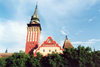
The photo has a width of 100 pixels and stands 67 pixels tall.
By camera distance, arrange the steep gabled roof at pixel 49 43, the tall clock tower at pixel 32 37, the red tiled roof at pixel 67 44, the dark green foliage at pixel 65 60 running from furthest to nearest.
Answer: the tall clock tower at pixel 32 37 → the red tiled roof at pixel 67 44 → the steep gabled roof at pixel 49 43 → the dark green foliage at pixel 65 60

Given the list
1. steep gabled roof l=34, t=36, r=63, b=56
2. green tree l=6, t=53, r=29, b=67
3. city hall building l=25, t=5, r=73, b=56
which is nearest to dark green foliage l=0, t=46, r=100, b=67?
green tree l=6, t=53, r=29, b=67

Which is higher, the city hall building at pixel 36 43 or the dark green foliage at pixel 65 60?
the city hall building at pixel 36 43

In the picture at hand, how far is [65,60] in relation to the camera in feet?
76.5

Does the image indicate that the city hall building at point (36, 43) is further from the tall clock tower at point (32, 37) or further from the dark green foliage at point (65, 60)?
the dark green foliage at point (65, 60)

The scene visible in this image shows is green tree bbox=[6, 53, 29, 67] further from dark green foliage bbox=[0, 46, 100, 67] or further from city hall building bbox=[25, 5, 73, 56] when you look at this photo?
city hall building bbox=[25, 5, 73, 56]

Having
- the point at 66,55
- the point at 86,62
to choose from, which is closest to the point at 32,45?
the point at 66,55

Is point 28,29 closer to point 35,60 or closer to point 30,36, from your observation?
point 30,36

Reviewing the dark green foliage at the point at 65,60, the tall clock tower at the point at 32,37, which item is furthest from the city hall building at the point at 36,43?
the dark green foliage at the point at 65,60

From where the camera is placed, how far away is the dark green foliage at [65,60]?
Answer: 22.5 meters

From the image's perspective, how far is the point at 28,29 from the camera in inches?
1526

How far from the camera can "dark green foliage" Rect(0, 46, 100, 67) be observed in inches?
888

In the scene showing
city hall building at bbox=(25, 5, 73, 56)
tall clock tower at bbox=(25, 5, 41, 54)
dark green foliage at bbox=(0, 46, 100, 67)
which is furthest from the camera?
tall clock tower at bbox=(25, 5, 41, 54)

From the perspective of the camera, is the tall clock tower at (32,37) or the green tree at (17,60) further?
the tall clock tower at (32,37)

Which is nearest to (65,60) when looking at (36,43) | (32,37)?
(36,43)
